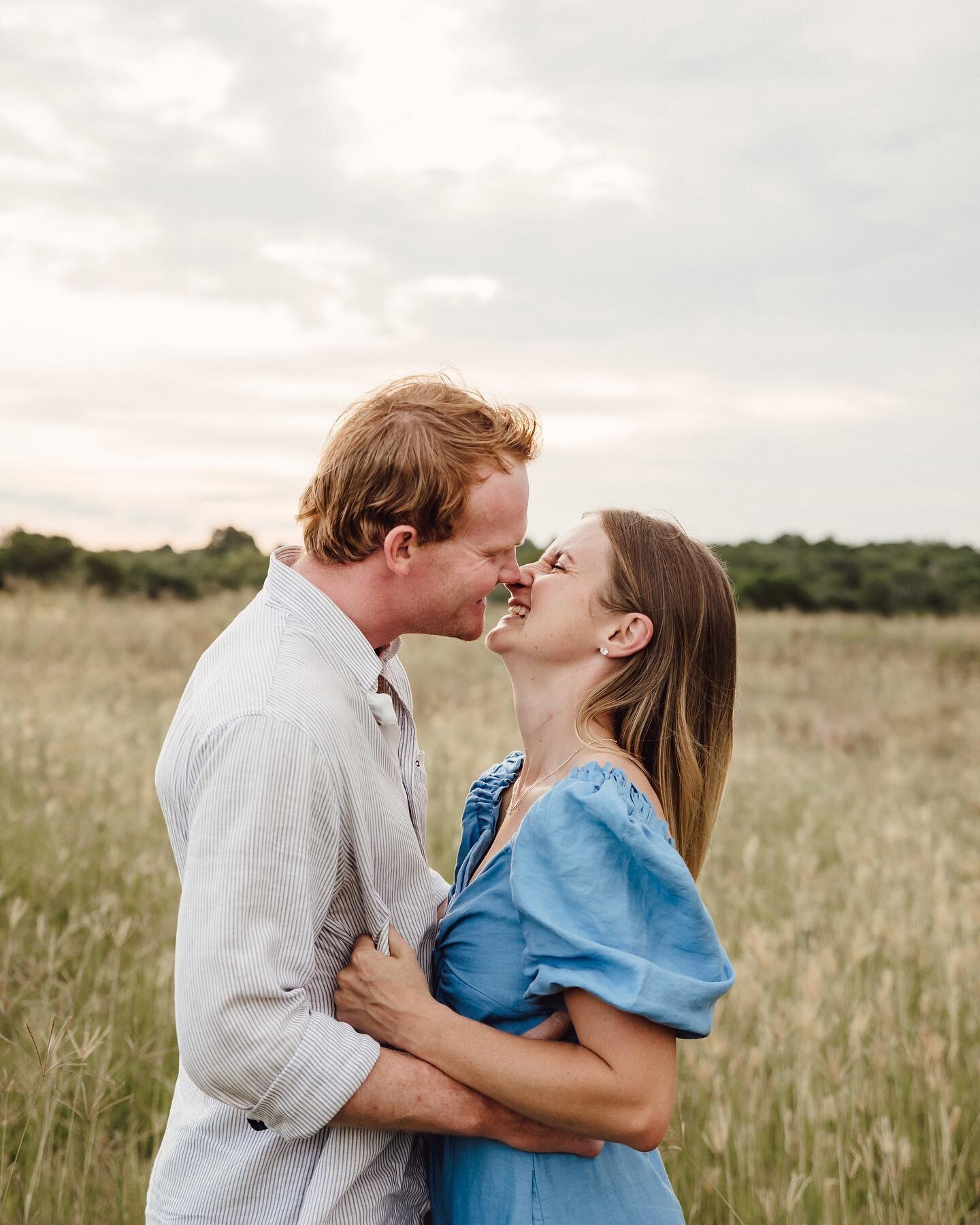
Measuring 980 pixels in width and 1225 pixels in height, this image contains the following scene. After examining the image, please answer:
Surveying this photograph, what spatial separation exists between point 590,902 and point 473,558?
0.75m

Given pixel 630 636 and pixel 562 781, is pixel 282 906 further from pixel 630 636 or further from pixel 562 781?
pixel 630 636

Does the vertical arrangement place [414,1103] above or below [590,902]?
below

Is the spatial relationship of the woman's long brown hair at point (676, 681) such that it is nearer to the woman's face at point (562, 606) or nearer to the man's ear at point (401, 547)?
the woman's face at point (562, 606)

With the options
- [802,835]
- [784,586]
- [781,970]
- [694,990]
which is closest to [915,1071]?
[781,970]

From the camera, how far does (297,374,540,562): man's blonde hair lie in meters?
2.07

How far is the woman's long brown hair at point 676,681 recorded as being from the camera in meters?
2.20

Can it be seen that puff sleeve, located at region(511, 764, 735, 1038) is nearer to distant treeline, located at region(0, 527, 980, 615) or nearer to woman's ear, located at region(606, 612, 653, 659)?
woman's ear, located at region(606, 612, 653, 659)

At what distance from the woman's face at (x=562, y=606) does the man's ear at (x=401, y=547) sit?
10.8 inches

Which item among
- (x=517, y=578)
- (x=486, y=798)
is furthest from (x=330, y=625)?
(x=486, y=798)

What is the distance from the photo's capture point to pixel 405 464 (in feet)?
6.74

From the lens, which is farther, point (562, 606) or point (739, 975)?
point (739, 975)

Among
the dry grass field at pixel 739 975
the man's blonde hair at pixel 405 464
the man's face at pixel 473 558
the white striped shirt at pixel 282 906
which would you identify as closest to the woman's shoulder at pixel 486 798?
the white striped shirt at pixel 282 906

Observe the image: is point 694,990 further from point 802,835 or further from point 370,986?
point 802,835

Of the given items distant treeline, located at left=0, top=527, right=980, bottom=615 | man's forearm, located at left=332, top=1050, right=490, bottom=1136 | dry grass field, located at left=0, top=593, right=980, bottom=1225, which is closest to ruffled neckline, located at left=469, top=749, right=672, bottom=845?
man's forearm, located at left=332, top=1050, right=490, bottom=1136
